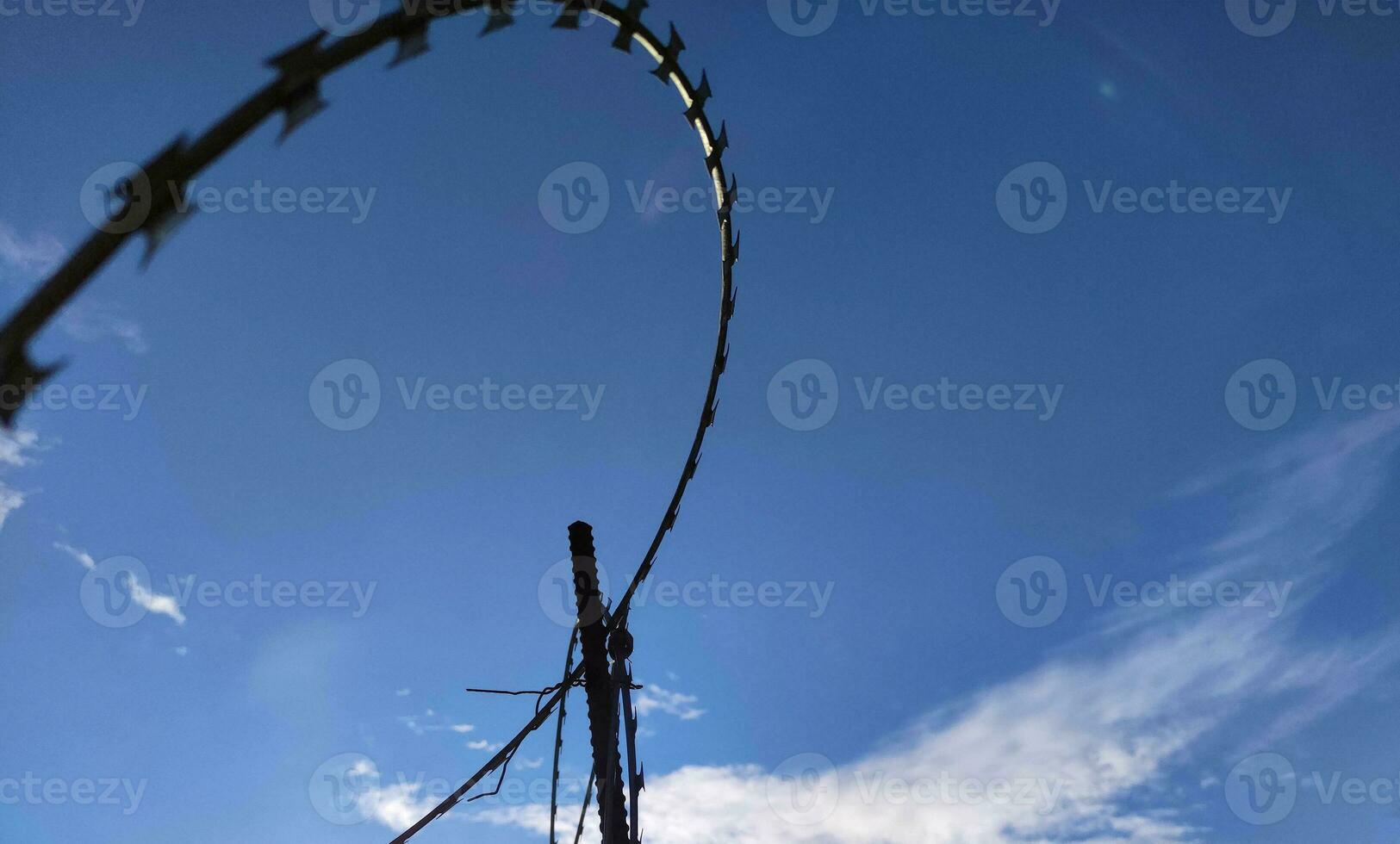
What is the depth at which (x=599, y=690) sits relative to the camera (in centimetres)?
966

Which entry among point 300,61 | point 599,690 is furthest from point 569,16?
point 599,690

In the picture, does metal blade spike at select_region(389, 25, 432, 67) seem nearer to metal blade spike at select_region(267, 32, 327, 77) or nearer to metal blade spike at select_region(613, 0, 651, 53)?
metal blade spike at select_region(267, 32, 327, 77)

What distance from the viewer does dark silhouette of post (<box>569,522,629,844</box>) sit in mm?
8977

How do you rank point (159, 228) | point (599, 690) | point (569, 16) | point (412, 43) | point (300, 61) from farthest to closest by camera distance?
point (599, 690) < point (569, 16) < point (412, 43) < point (300, 61) < point (159, 228)

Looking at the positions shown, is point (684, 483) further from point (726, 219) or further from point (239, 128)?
point (239, 128)

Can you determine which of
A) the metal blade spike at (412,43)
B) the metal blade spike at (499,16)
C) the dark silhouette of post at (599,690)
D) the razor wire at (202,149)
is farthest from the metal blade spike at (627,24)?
the dark silhouette of post at (599,690)

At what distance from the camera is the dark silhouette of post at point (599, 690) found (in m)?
8.98

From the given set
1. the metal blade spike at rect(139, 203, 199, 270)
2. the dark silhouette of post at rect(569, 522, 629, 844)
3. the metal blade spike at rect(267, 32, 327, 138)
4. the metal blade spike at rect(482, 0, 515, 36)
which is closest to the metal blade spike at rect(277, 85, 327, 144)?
the metal blade spike at rect(267, 32, 327, 138)

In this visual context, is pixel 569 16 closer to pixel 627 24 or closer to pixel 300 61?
pixel 627 24

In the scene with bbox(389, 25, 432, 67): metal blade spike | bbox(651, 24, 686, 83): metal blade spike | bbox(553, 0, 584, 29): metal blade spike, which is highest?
bbox(651, 24, 686, 83): metal blade spike

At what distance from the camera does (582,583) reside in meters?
10.2

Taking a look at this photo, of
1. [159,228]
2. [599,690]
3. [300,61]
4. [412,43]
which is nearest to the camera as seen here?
[159,228]

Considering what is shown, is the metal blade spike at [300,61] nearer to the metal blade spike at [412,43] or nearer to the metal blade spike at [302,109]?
the metal blade spike at [302,109]

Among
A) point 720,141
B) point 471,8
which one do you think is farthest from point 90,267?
point 720,141
